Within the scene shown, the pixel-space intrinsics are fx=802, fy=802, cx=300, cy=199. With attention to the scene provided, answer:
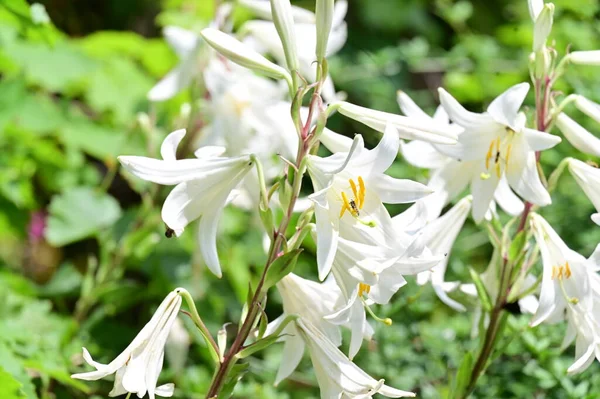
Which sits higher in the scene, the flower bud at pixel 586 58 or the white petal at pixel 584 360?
the flower bud at pixel 586 58

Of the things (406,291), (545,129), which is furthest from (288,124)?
(545,129)

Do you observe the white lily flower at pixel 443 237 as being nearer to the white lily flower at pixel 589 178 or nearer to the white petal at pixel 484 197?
the white petal at pixel 484 197

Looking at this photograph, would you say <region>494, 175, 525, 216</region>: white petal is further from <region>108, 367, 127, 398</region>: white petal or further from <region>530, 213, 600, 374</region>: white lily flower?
<region>108, 367, 127, 398</region>: white petal

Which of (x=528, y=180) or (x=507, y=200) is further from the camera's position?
(x=507, y=200)

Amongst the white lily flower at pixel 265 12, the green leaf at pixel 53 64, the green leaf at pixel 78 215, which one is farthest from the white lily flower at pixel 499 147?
the green leaf at pixel 53 64

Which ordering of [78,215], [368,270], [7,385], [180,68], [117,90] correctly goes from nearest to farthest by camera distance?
[368,270] < [7,385] < [180,68] < [78,215] < [117,90]

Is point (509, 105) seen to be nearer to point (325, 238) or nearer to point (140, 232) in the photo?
point (325, 238)

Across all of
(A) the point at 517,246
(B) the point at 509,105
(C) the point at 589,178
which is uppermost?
(B) the point at 509,105

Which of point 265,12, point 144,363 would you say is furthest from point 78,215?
point 144,363
